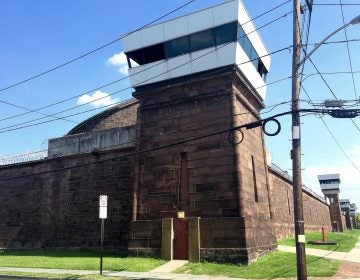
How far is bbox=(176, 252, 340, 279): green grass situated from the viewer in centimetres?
1366

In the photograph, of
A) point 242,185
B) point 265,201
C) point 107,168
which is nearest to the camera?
point 242,185

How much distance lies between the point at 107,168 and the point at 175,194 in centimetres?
661

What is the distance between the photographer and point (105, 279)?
1320cm

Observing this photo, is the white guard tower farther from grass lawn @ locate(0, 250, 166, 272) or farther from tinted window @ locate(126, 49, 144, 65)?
grass lawn @ locate(0, 250, 166, 272)

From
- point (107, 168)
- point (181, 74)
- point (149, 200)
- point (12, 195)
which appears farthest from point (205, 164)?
point (12, 195)

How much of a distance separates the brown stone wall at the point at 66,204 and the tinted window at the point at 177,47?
691 centimetres

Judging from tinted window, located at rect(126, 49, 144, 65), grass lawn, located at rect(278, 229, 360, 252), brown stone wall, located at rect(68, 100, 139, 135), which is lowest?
grass lawn, located at rect(278, 229, 360, 252)

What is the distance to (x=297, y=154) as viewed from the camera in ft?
41.4

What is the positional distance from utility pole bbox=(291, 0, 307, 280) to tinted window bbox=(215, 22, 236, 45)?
14.8ft

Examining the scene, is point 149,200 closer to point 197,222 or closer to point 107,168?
point 197,222

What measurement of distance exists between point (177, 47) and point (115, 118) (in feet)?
39.5

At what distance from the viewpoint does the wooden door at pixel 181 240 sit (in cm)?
1744

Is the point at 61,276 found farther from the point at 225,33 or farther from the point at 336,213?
the point at 336,213

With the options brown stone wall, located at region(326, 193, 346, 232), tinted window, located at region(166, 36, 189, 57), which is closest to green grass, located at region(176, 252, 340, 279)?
tinted window, located at region(166, 36, 189, 57)
